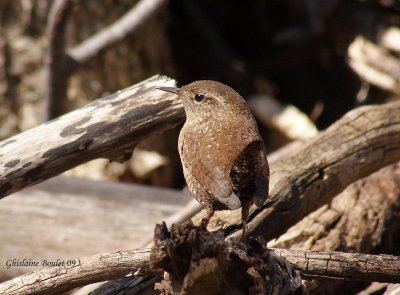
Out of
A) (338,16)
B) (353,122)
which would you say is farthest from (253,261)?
(338,16)

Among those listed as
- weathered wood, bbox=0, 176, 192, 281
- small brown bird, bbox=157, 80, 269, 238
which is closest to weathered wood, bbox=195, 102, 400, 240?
small brown bird, bbox=157, 80, 269, 238

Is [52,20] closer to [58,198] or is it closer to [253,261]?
[58,198]

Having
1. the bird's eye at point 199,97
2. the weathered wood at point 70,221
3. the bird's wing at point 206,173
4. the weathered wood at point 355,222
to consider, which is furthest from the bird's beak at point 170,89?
the weathered wood at point 70,221

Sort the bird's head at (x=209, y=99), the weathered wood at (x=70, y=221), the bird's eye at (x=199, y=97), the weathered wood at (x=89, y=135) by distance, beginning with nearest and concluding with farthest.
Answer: the weathered wood at (x=89, y=135) < the bird's head at (x=209, y=99) < the bird's eye at (x=199, y=97) < the weathered wood at (x=70, y=221)

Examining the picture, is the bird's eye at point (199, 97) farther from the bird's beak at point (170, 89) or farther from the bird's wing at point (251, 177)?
the bird's wing at point (251, 177)

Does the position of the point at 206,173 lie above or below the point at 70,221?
below

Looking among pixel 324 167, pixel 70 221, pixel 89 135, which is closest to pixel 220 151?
pixel 89 135

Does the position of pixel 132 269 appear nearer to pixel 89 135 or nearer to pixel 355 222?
Answer: pixel 89 135
